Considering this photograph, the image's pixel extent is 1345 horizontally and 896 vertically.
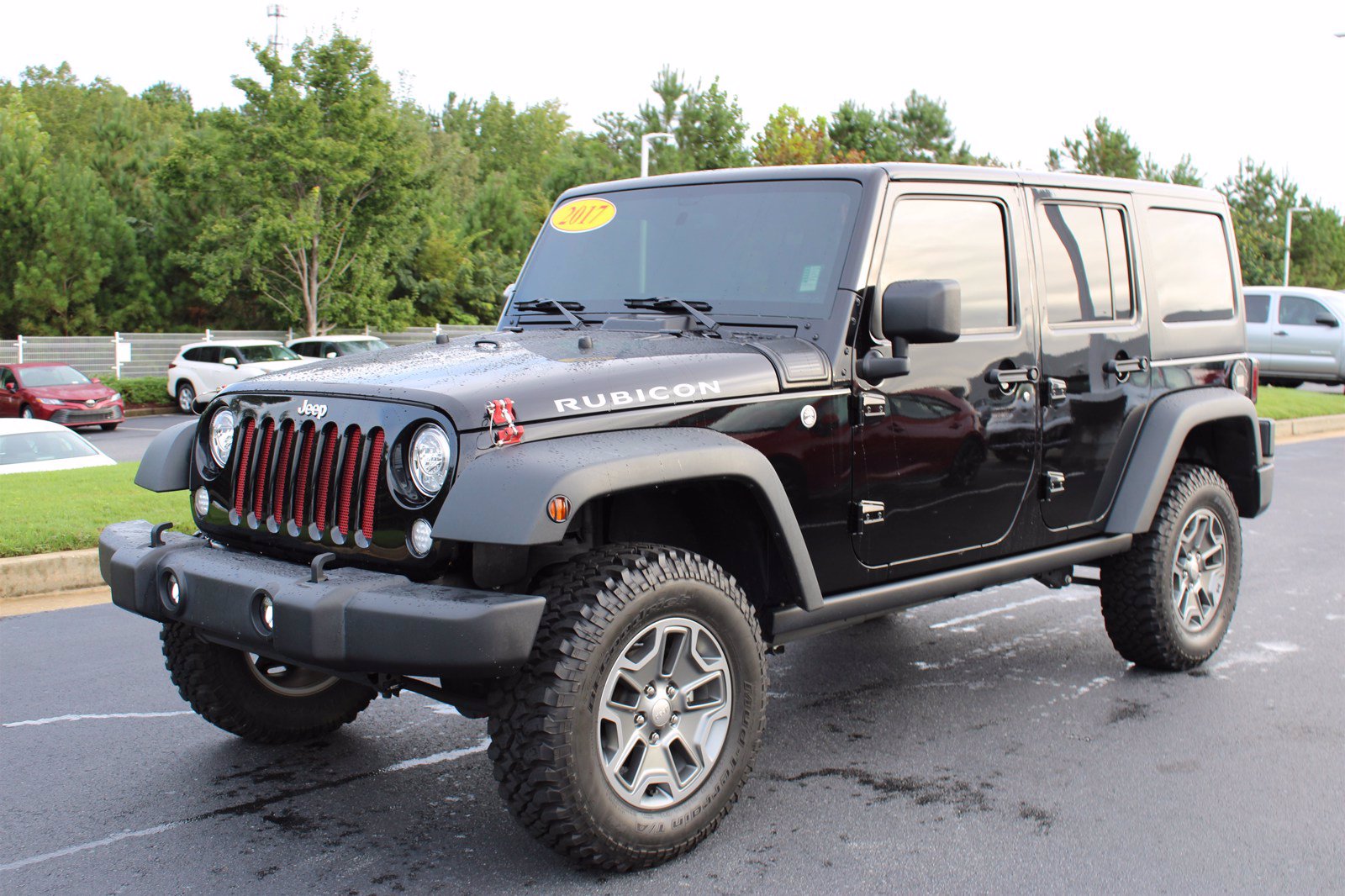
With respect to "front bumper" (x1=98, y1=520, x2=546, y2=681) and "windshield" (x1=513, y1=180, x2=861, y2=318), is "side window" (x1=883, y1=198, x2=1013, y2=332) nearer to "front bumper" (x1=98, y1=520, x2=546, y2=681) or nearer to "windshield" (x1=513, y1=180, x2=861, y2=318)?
"windshield" (x1=513, y1=180, x2=861, y2=318)

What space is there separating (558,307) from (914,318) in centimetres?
147

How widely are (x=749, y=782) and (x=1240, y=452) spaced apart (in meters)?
3.13

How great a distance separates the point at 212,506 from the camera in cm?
413

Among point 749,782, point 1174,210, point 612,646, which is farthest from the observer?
point 1174,210

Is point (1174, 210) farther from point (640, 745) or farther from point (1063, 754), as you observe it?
point (640, 745)

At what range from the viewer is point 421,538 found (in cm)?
352

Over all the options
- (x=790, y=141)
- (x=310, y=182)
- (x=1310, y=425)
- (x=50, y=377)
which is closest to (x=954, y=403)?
(x=1310, y=425)

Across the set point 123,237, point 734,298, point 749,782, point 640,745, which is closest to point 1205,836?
point 749,782

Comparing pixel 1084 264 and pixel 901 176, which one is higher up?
pixel 901 176

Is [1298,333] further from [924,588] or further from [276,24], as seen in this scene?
[276,24]

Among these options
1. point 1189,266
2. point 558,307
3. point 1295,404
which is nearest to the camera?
point 558,307

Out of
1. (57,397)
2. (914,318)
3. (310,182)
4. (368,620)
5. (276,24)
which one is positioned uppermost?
(276,24)

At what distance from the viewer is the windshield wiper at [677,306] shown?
4449 millimetres

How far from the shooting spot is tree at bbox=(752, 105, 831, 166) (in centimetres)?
4491
